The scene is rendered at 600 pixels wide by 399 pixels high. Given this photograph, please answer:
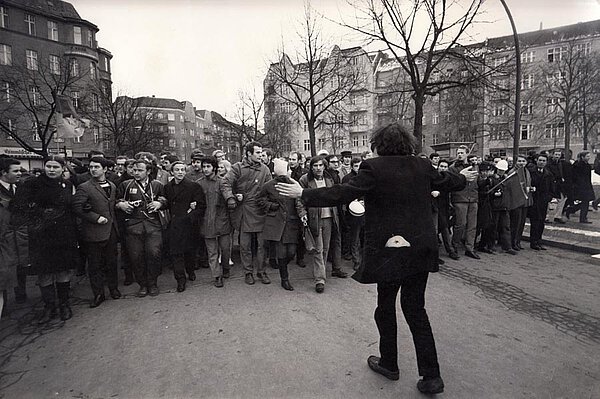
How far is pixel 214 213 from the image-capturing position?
5531 millimetres

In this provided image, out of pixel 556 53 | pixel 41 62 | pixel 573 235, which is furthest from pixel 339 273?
pixel 556 53

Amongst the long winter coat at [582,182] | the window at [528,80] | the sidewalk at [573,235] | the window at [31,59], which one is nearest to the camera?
the sidewalk at [573,235]

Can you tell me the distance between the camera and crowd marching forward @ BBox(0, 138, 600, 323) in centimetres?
427

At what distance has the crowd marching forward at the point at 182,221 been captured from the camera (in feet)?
14.0

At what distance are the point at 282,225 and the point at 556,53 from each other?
34864 millimetres

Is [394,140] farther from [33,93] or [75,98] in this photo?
[75,98]

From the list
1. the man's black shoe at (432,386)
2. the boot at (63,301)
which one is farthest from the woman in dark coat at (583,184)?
the boot at (63,301)

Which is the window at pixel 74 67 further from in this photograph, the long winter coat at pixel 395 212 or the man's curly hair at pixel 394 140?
the long winter coat at pixel 395 212

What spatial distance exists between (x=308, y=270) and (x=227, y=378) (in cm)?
331

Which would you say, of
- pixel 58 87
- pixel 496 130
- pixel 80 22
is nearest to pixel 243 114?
pixel 58 87

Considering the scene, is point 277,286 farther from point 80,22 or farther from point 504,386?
point 80,22

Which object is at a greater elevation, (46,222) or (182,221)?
(46,222)

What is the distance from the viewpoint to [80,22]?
5453mm

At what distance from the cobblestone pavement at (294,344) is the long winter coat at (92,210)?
3.01 feet
